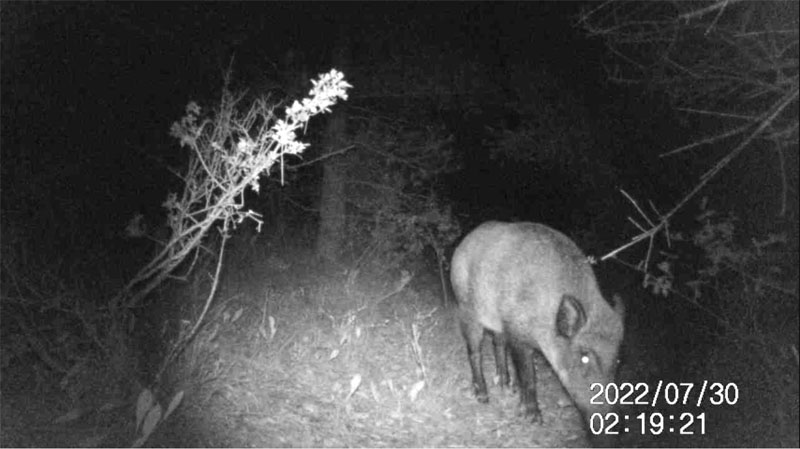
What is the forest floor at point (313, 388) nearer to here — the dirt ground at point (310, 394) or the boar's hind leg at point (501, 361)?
the dirt ground at point (310, 394)

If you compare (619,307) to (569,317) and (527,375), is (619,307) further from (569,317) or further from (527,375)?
(527,375)

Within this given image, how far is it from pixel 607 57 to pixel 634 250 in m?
2.56

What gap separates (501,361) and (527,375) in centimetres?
118

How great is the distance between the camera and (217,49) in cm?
1028

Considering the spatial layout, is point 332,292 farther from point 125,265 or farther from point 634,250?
point 634,250

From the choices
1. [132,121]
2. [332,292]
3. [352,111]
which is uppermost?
[352,111]

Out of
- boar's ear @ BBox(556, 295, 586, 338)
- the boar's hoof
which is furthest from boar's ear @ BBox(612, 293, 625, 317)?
the boar's hoof

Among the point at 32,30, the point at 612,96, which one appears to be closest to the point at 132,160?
the point at 32,30

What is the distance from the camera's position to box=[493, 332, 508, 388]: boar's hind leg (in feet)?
31.3

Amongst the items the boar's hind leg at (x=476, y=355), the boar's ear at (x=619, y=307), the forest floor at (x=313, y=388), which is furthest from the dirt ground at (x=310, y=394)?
the boar's ear at (x=619, y=307)

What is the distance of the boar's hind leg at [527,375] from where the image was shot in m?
8.45

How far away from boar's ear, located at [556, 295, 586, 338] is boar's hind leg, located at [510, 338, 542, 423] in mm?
764

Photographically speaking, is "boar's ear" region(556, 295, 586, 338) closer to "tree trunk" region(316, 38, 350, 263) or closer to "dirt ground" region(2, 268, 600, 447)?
"dirt ground" region(2, 268, 600, 447)

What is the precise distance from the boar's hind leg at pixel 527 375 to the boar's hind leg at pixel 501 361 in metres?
0.97
